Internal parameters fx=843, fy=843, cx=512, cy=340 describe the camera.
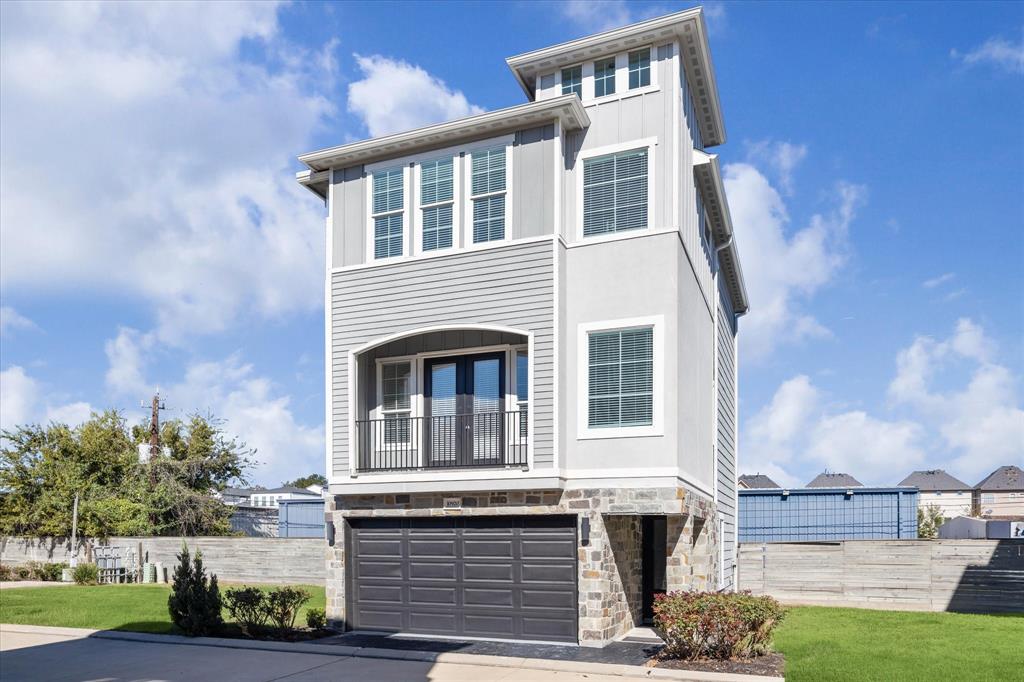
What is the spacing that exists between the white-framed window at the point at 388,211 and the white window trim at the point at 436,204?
244 mm

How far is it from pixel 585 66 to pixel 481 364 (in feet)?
17.4

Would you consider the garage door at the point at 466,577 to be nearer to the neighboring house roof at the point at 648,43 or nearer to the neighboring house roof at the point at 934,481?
the neighboring house roof at the point at 648,43

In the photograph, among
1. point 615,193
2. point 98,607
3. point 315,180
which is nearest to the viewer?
point 615,193

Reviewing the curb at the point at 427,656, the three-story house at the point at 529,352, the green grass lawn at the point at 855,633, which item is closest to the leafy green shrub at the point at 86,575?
the green grass lawn at the point at 855,633

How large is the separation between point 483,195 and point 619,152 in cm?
230

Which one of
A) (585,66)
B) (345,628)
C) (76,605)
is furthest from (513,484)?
(76,605)

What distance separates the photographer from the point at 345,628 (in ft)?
47.2

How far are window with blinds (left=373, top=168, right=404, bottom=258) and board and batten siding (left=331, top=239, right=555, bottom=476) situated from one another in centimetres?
38

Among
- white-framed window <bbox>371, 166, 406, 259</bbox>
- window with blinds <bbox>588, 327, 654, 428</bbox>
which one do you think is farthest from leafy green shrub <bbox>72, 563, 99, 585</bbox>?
window with blinds <bbox>588, 327, 654, 428</bbox>

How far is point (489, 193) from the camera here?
13.8 m

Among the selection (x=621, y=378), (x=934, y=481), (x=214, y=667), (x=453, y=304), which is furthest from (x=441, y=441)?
(x=934, y=481)

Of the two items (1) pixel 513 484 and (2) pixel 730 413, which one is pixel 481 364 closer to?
(1) pixel 513 484

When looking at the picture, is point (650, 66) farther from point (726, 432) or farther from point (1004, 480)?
point (1004, 480)

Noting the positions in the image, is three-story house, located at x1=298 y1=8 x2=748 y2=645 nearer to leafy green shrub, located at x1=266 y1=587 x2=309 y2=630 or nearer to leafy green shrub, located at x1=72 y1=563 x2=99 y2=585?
leafy green shrub, located at x1=266 y1=587 x2=309 y2=630
